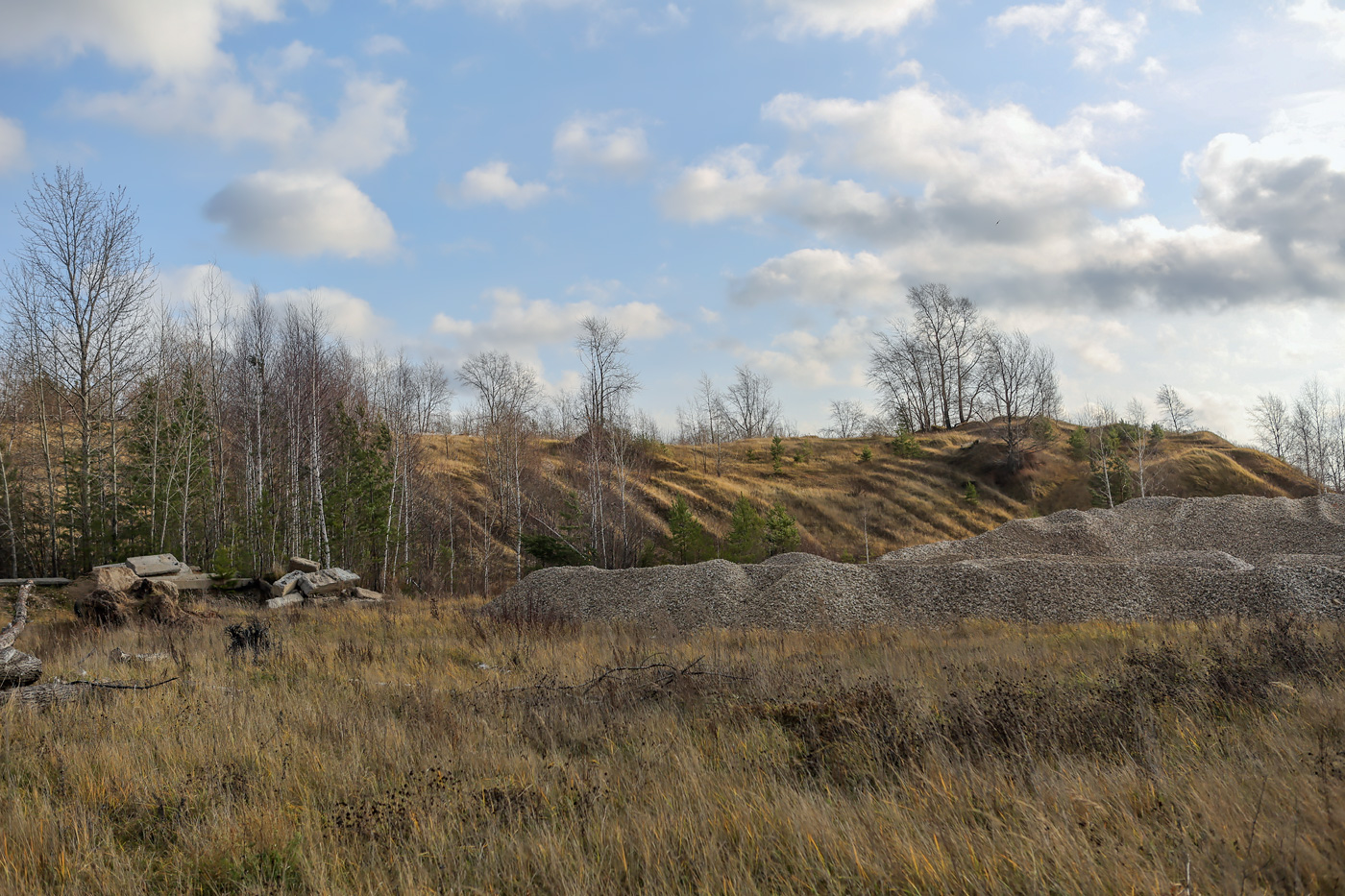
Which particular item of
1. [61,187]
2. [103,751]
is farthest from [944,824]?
[61,187]

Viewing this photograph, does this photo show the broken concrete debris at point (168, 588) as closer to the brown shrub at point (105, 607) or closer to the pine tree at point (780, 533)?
the brown shrub at point (105, 607)

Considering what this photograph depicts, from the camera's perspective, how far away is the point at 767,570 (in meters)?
15.7

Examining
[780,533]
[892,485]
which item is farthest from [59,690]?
[892,485]

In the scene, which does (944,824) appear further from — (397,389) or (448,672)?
(397,389)

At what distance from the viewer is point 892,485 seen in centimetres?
4081

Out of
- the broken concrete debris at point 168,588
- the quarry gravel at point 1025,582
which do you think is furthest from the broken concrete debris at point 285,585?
the quarry gravel at point 1025,582

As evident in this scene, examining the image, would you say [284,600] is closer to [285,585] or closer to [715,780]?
[285,585]

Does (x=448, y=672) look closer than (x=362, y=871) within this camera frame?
No

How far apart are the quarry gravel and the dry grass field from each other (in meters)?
4.94

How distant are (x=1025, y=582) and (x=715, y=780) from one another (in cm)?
1149

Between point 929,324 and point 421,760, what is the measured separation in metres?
56.3

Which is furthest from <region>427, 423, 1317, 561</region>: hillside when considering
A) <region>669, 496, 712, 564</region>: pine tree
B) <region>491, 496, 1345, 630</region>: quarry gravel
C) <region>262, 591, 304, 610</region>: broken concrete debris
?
<region>262, 591, 304, 610</region>: broken concrete debris

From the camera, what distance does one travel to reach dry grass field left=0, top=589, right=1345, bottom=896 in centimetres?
280

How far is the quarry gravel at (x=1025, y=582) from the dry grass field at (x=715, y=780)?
494 centimetres
